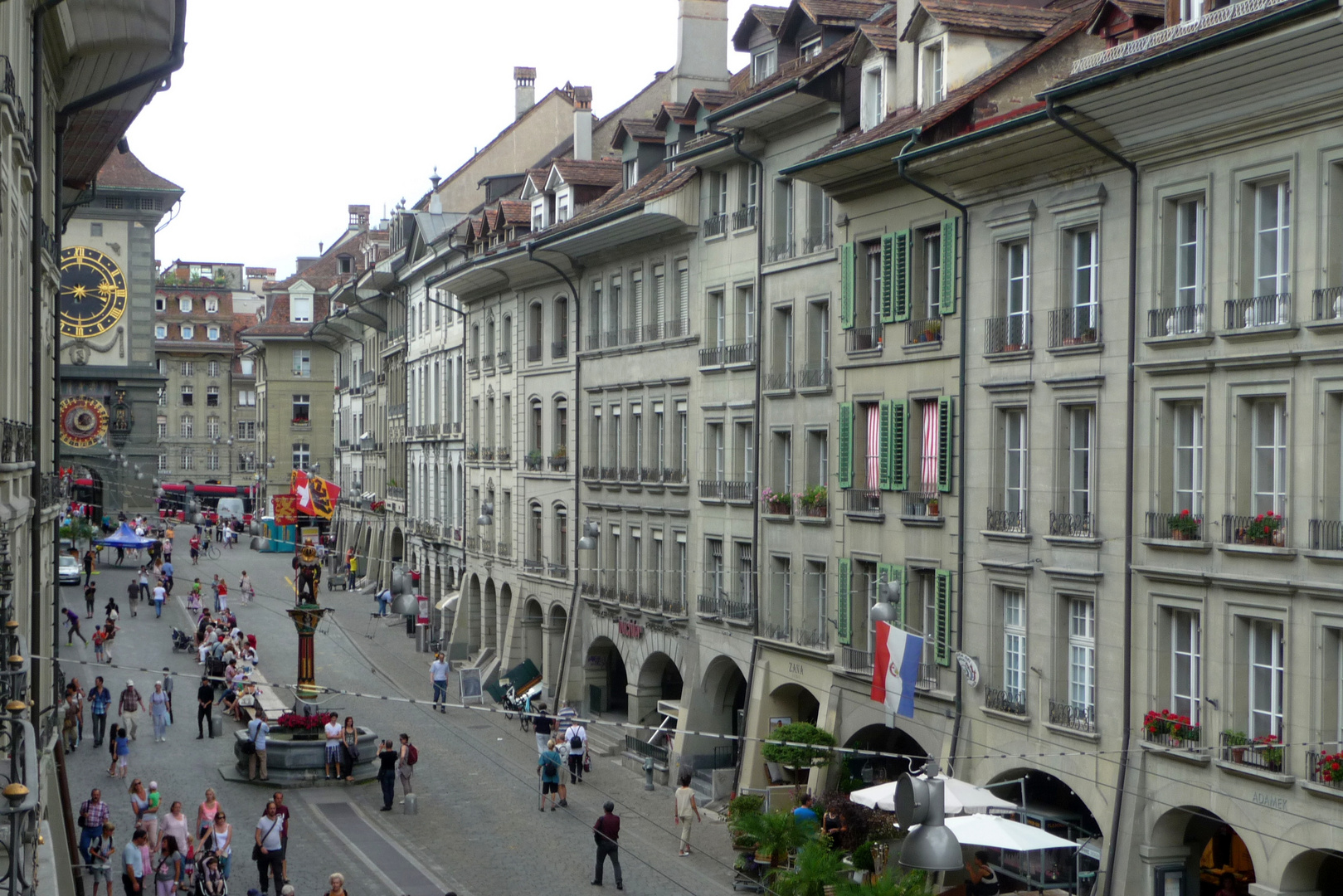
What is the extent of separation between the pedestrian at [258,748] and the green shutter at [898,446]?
14086 mm

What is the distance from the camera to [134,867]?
24.8 meters

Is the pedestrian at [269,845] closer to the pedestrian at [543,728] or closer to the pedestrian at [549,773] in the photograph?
the pedestrian at [549,773]

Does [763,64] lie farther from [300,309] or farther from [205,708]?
[300,309]

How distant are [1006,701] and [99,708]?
21350mm

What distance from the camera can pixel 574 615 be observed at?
47.0 m

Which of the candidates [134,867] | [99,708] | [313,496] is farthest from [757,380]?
[134,867]

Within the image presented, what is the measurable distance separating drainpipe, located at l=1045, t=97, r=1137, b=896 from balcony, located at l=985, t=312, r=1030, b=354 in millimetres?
2725

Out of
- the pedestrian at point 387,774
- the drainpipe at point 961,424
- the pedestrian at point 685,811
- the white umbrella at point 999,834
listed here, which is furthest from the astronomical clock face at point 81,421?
the white umbrella at point 999,834

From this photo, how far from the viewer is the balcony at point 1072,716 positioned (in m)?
25.2

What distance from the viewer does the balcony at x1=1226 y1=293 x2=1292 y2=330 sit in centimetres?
2186

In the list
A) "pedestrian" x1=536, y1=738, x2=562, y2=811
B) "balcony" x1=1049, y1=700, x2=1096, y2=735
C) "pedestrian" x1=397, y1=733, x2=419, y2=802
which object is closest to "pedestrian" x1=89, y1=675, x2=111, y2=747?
"pedestrian" x1=397, y1=733, x2=419, y2=802

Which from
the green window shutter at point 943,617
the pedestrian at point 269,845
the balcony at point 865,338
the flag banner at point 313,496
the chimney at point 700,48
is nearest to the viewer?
the pedestrian at point 269,845

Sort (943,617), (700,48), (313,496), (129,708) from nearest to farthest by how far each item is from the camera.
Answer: (943,617), (313,496), (129,708), (700,48)

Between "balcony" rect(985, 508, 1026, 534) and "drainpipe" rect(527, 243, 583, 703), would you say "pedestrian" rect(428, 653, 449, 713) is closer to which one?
"drainpipe" rect(527, 243, 583, 703)
